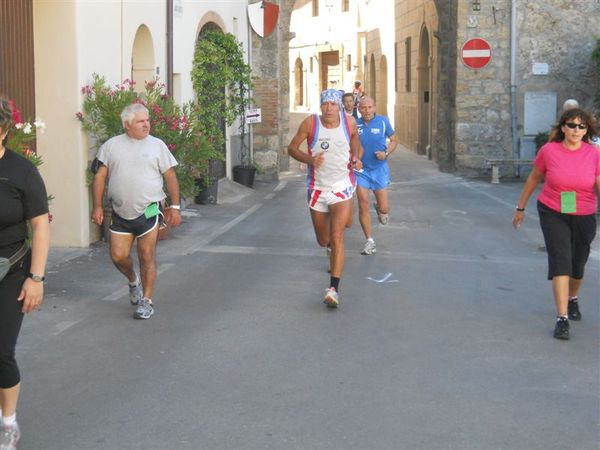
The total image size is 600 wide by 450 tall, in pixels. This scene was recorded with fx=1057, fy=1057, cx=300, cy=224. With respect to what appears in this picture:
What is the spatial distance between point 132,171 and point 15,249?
3083 mm

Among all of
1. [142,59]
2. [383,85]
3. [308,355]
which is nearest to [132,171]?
[308,355]

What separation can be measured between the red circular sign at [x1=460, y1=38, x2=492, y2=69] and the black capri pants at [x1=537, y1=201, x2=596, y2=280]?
14599 millimetres

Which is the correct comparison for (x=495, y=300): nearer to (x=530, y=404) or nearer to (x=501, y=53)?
(x=530, y=404)

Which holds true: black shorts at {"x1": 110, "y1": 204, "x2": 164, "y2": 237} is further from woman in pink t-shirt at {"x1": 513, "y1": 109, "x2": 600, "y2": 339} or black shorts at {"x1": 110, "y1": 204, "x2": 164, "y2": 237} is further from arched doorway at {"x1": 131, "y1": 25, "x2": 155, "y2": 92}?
arched doorway at {"x1": 131, "y1": 25, "x2": 155, "y2": 92}

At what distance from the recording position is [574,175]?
7.39 meters

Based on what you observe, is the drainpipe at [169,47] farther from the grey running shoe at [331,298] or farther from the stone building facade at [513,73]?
the stone building facade at [513,73]

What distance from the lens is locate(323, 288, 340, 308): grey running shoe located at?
8.09 meters

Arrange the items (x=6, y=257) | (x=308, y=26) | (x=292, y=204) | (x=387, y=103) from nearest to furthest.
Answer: (x=6, y=257) → (x=292, y=204) → (x=387, y=103) → (x=308, y=26)

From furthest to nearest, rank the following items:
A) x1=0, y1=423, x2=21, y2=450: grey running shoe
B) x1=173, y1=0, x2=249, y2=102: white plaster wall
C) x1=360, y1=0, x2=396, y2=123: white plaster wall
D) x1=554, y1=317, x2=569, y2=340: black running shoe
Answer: x1=360, y1=0, x2=396, y2=123: white plaster wall → x1=173, y1=0, x2=249, y2=102: white plaster wall → x1=554, y1=317, x2=569, y2=340: black running shoe → x1=0, y1=423, x2=21, y2=450: grey running shoe

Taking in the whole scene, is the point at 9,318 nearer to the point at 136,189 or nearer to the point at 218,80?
the point at 136,189

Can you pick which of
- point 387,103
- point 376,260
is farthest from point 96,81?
point 387,103

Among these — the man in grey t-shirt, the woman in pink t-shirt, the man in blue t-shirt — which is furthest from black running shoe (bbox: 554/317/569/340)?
the man in blue t-shirt

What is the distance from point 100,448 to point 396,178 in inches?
705

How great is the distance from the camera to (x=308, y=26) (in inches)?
2224
